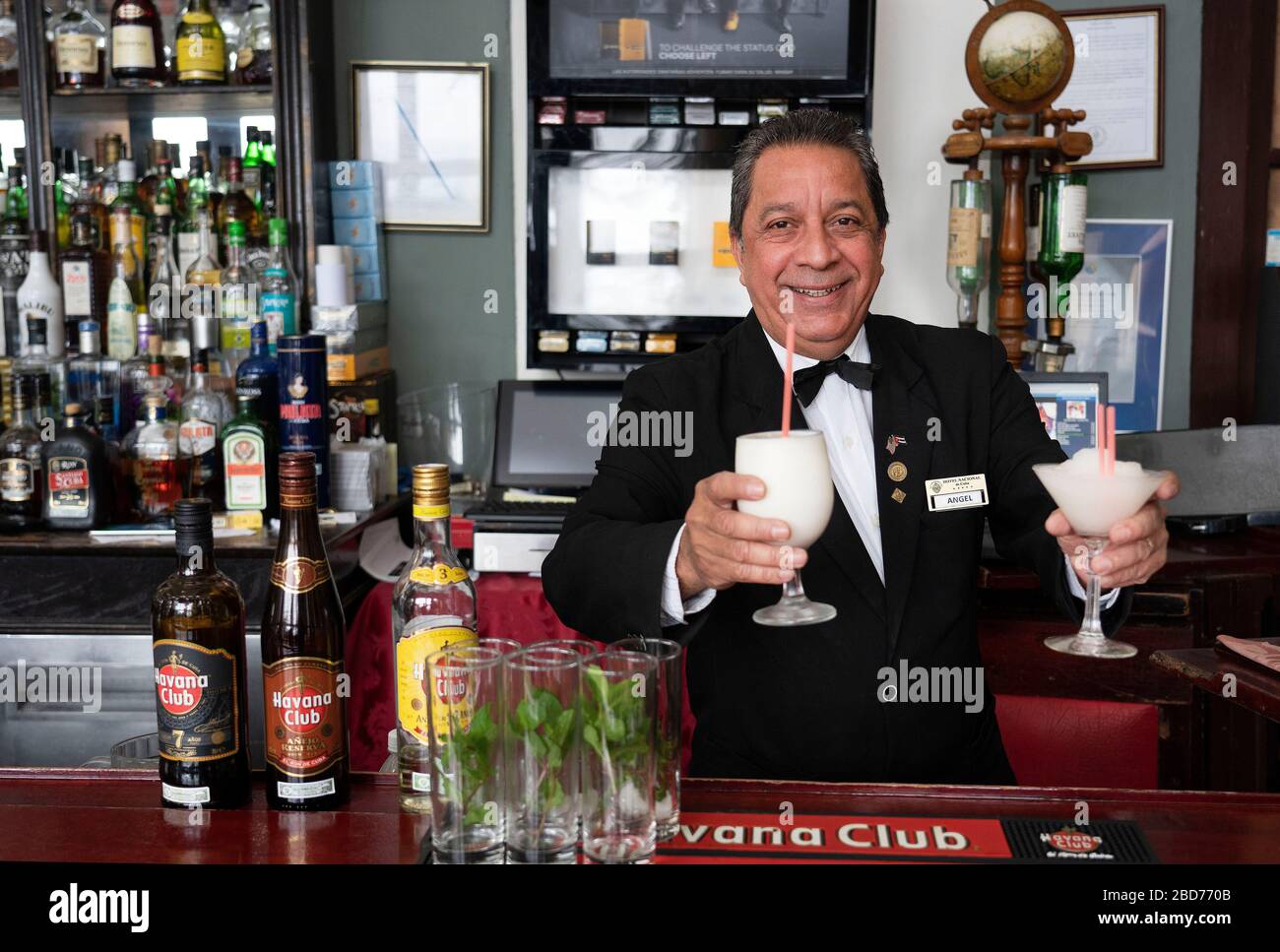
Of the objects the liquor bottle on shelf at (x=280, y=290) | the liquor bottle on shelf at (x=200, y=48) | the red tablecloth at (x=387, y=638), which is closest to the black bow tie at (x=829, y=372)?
the red tablecloth at (x=387, y=638)

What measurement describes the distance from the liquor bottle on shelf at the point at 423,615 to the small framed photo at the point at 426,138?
2.13 metres

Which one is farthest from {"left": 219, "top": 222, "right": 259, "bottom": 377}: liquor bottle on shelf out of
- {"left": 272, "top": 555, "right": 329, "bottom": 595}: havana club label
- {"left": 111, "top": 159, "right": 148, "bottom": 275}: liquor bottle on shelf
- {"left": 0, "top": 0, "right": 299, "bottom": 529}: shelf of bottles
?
{"left": 272, "top": 555, "right": 329, "bottom": 595}: havana club label

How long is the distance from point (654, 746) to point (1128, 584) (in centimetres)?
71

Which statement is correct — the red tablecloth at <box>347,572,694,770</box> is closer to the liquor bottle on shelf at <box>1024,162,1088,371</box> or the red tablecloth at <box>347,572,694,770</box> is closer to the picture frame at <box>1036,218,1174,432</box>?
the liquor bottle on shelf at <box>1024,162,1088,371</box>

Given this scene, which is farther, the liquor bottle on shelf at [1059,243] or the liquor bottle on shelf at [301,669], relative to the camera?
the liquor bottle on shelf at [1059,243]

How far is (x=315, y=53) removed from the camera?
307 cm

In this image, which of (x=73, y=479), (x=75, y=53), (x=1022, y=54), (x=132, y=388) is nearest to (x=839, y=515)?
(x=1022, y=54)

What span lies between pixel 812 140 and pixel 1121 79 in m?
1.76

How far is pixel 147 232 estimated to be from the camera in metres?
3.10

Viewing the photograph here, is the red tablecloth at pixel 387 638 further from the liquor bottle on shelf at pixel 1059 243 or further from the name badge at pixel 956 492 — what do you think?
the liquor bottle on shelf at pixel 1059 243

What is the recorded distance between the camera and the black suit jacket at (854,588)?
5.67ft

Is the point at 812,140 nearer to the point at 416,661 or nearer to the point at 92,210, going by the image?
the point at 416,661
